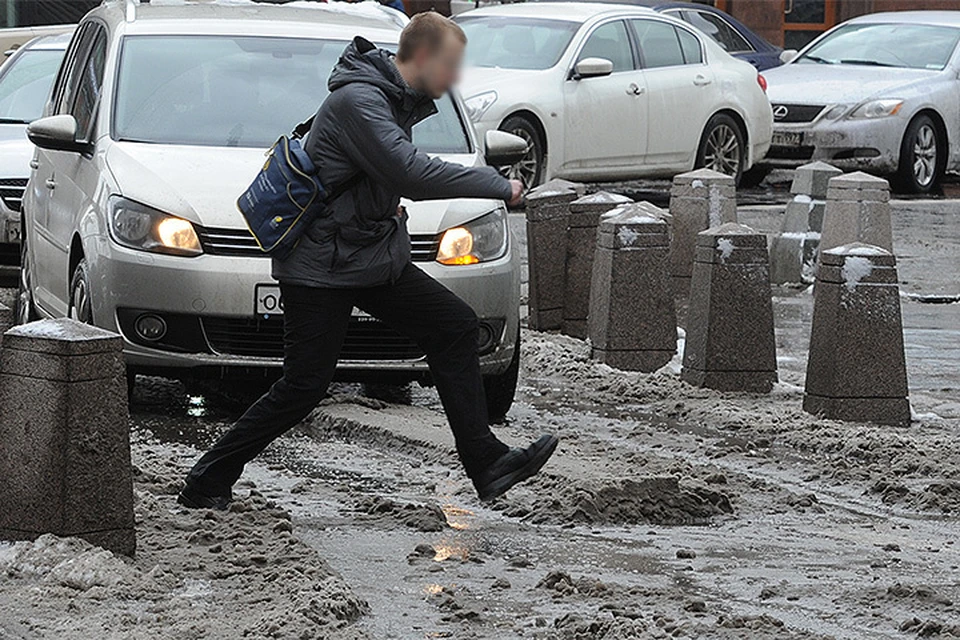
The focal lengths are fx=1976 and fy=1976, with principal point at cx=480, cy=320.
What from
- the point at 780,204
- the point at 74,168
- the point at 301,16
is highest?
the point at 301,16

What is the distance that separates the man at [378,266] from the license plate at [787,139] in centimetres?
1371

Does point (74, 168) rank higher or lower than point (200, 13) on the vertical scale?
lower

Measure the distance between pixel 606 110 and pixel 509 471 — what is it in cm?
1162

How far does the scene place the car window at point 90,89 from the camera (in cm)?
902

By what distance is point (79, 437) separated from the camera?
5.51 metres

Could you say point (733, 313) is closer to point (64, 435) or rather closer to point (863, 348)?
point (863, 348)

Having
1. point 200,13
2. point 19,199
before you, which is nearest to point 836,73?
point 19,199

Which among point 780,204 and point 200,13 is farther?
point 780,204

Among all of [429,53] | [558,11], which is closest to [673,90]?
[558,11]

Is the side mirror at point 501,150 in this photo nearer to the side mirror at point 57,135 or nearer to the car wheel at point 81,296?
the side mirror at point 57,135

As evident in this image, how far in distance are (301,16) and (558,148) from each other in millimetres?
7792

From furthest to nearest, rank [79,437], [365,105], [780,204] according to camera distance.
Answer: [780,204]
[365,105]
[79,437]

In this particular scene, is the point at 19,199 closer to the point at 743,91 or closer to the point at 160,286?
the point at 160,286

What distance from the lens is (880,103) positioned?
62.5 ft
